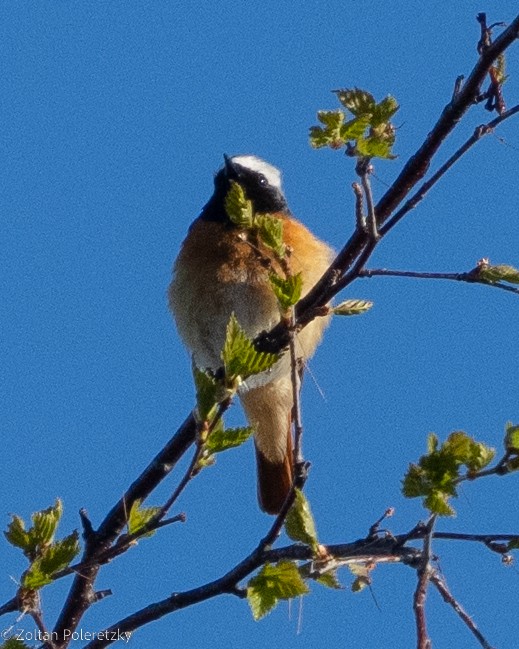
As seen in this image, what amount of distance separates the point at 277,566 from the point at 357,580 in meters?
0.34

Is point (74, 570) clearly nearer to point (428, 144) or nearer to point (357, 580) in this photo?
point (357, 580)

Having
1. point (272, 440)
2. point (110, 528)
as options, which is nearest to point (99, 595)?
point (110, 528)

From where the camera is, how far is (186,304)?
518 cm

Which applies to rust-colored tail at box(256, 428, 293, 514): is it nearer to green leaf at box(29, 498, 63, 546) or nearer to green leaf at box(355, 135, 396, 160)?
green leaf at box(29, 498, 63, 546)

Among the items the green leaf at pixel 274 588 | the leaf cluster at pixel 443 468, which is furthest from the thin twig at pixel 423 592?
the green leaf at pixel 274 588

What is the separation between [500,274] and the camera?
2641 mm

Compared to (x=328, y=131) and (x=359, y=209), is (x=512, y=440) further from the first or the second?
(x=328, y=131)

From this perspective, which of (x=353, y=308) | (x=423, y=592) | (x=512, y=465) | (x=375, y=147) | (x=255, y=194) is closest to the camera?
(x=423, y=592)

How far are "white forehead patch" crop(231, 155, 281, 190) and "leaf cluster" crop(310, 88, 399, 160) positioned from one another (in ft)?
10.7

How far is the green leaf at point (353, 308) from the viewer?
2926 mm

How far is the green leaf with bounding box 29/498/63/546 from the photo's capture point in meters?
2.60

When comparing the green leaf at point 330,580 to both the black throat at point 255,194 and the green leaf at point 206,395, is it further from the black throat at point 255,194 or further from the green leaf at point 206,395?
the black throat at point 255,194

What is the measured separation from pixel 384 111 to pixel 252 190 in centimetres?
325

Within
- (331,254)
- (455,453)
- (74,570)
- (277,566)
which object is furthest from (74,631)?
Result: (331,254)
